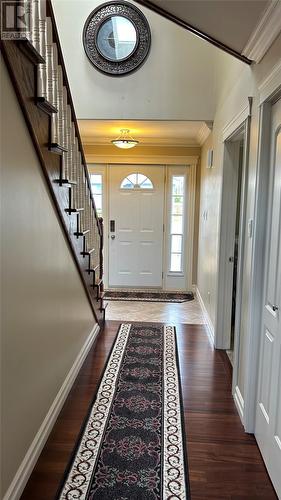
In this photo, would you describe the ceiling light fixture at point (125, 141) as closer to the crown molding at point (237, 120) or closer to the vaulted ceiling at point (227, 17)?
the crown molding at point (237, 120)

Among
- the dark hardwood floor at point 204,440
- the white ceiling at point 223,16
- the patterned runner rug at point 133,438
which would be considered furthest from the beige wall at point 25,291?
the white ceiling at point 223,16

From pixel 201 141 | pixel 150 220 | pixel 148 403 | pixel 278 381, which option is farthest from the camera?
pixel 150 220

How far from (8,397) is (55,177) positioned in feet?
4.14

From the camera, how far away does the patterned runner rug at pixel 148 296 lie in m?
5.52

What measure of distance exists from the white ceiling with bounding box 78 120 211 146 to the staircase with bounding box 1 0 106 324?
1.42 m

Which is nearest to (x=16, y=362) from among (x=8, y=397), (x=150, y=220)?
(x=8, y=397)

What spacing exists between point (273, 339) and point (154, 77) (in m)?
3.24

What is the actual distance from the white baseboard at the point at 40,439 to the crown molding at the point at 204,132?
9.43ft

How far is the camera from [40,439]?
6.69 ft

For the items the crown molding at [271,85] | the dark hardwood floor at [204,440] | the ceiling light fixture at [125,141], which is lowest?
the dark hardwood floor at [204,440]

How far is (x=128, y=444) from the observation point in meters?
2.14

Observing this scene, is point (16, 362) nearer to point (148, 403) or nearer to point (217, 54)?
point (148, 403)

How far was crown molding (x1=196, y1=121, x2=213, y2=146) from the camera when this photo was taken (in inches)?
169

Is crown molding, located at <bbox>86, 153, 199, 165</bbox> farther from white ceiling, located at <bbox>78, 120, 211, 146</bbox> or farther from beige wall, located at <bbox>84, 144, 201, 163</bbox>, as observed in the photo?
white ceiling, located at <bbox>78, 120, 211, 146</bbox>
